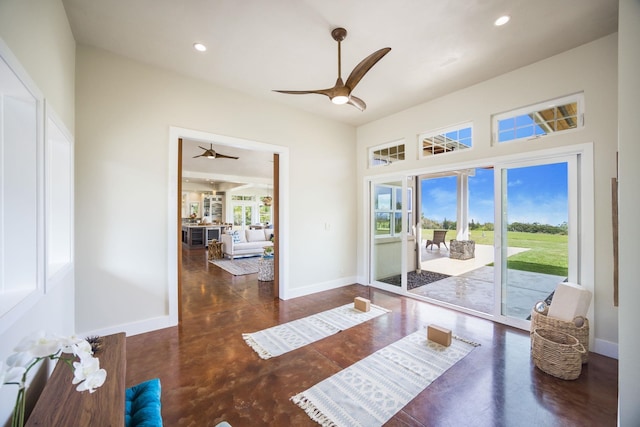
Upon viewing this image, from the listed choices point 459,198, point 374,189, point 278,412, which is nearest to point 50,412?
point 278,412

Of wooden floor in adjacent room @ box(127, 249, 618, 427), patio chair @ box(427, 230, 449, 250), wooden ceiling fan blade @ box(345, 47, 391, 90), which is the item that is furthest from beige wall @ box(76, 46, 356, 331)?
patio chair @ box(427, 230, 449, 250)

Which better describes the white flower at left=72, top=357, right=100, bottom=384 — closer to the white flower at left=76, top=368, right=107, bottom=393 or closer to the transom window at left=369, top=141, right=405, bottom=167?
the white flower at left=76, top=368, right=107, bottom=393

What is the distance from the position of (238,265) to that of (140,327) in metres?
4.05

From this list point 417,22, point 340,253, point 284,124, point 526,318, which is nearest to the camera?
point 417,22

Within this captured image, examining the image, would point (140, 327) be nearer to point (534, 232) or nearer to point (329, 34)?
A: point (329, 34)

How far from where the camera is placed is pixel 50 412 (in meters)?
1.16

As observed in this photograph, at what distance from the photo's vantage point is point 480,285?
16.7ft

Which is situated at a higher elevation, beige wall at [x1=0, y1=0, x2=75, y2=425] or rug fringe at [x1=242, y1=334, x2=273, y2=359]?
beige wall at [x1=0, y1=0, x2=75, y2=425]

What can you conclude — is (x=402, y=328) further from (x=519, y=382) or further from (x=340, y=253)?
(x=340, y=253)

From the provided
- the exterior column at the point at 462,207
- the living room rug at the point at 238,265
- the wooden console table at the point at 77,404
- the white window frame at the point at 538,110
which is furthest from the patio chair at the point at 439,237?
the wooden console table at the point at 77,404

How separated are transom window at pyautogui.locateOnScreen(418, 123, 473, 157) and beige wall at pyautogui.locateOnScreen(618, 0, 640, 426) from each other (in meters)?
2.43

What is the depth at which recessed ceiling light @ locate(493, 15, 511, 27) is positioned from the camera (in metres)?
2.36

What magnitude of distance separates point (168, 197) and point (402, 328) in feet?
11.0

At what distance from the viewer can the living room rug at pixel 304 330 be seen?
2.71 metres
